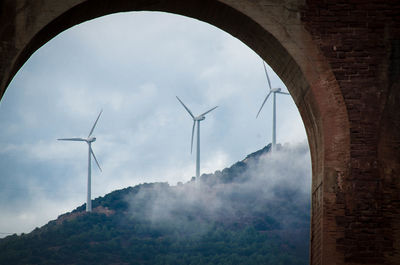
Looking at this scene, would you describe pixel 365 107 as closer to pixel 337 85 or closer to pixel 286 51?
pixel 337 85

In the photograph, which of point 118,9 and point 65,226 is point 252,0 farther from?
point 65,226

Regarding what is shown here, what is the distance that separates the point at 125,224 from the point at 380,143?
220 feet

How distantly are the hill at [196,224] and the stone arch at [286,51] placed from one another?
5305 centimetres

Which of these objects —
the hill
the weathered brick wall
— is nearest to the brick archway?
the weathered brick wall

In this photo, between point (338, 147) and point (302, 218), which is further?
point (302, 218)

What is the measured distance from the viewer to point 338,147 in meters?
8.64

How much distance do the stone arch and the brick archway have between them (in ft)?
0.04

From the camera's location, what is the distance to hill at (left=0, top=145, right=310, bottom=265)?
64.4 m

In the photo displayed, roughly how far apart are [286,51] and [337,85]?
2.32ft

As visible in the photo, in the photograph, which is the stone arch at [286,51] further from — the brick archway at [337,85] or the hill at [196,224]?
the hill at [196,224]

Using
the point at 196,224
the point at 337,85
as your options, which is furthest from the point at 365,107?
the point at 196,224

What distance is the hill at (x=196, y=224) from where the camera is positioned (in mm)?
64438

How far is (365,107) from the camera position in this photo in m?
8.75

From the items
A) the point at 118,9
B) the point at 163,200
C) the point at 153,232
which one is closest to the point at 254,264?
the point at 153,232
